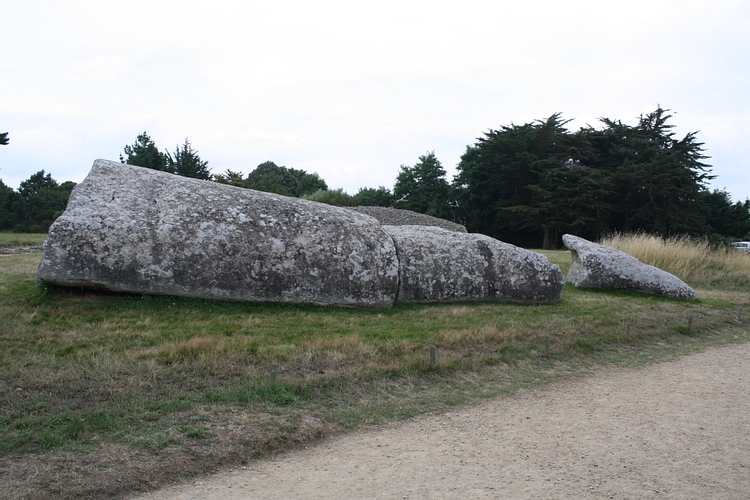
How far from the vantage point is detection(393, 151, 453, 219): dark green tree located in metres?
39.1

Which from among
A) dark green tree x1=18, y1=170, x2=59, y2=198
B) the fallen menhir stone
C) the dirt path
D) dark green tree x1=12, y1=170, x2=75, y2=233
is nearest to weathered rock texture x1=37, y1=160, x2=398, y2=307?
the dirt path

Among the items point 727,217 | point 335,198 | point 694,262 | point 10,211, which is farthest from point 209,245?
point 727,217

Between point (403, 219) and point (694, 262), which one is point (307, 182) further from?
point (694, 262)

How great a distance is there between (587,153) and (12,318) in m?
31.9

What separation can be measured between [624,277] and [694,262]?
561 centimetres

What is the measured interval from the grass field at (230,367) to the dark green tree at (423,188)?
29788 mm

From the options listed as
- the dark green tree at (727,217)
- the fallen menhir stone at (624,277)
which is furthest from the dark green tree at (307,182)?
the fallen menhir stone at (624,277)

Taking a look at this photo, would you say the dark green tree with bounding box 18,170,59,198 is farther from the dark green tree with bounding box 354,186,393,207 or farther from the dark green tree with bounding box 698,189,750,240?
the dark green tree with bounding box 698,189,750,240

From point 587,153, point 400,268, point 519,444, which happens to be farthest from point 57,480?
point 587,153

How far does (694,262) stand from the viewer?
15781mm

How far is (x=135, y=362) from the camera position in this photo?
5.26 m

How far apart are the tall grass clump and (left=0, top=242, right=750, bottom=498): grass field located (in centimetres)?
596

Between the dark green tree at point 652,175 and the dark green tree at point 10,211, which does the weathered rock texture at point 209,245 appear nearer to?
the dark green tree at point 652,175

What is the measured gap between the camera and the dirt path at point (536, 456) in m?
3.50
